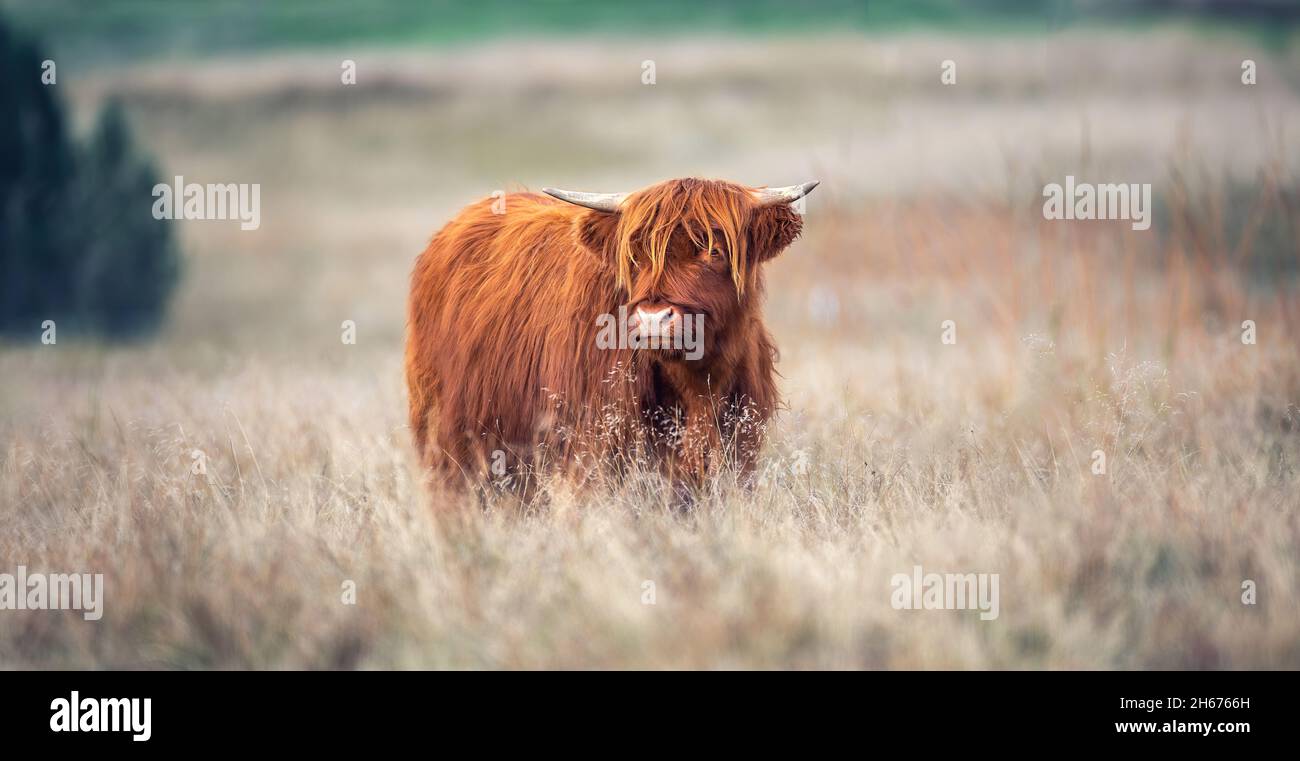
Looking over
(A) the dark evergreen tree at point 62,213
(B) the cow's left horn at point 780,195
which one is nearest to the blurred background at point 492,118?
(A) the dark evergreen tree at point 62,213

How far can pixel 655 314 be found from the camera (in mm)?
4879

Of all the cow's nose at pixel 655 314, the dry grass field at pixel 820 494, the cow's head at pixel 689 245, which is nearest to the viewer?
the dry grass field at pixel 820 494

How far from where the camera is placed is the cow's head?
201 inches

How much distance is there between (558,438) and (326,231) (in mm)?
18884

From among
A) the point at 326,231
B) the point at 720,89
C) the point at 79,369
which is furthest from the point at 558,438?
the point at 720,89

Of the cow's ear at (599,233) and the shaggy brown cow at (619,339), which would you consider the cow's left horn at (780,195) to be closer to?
the shaggy brown cow at (619,339)

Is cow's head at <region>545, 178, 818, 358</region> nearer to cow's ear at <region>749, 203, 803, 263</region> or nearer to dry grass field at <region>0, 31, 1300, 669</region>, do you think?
cow's ear at <region>749, 203, 803, 263</region>

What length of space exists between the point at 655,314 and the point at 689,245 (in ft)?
1.60

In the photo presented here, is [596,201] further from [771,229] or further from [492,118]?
[492,118]

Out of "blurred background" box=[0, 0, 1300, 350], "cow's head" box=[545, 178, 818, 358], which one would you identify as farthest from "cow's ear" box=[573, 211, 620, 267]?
"blurred background" box=[0, 0, 1300, 350]

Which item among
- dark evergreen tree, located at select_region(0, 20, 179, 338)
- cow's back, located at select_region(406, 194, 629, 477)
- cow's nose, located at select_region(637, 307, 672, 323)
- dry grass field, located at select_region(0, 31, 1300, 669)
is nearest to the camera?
dry grass field, located at select_region(0, 31, 1300, 669)

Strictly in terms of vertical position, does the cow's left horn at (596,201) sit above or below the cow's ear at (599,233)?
above

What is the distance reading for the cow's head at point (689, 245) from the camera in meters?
5.10

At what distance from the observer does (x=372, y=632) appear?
161 inches
